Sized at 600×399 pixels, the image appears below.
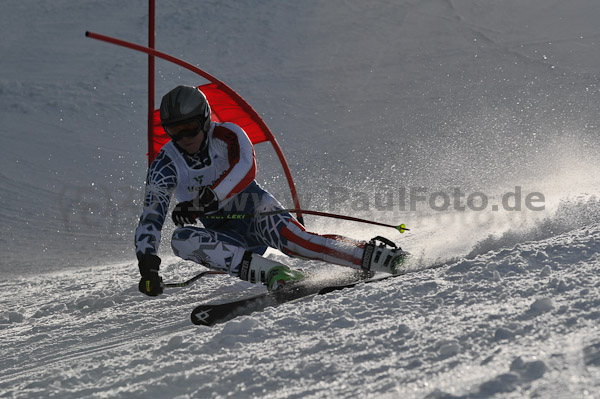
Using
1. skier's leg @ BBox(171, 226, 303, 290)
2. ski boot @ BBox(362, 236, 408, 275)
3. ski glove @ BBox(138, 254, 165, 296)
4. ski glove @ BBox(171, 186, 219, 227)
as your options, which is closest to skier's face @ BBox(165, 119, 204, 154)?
ski glove @ BBox(171, 186, 219, 227)

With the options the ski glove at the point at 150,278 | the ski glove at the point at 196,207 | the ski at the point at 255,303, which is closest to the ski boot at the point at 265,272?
the ski at the point at 255,303

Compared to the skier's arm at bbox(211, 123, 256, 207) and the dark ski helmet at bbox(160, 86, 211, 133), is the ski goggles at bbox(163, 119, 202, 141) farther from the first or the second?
the skier's arm at bbox(211, 123, 256, 207)

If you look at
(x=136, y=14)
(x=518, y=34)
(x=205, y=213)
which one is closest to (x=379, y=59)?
(x=518, y=34)

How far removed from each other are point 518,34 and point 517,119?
13.5ft

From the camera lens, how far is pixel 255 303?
3.36 metres

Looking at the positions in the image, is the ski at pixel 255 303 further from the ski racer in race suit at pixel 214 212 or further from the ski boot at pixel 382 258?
the ski boot at pixel 382 258

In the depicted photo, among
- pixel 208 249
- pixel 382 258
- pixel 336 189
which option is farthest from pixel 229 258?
pixel 336 189

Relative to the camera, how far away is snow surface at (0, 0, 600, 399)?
7.38 ft

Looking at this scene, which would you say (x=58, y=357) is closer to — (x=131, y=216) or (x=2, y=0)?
(x=131, y=216)

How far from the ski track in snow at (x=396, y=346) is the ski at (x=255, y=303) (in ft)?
0.83

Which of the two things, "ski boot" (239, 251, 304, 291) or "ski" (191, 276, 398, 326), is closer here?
"ski" (191, 276, 398, 326)

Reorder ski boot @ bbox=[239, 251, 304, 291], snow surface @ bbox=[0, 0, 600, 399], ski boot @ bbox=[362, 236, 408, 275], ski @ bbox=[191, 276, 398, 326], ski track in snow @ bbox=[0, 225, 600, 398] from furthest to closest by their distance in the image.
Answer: ski boot @ bbox=[362, 236, 408, 275] < ski boot @ bbox=[239, 251, 304, 291] < ski @ bbox=[191, 276, 398, 326] < snow surface @ bbox=[0, 0, 600, 399] < ski track in snow @ bbox=[0, 225, 600, 398]

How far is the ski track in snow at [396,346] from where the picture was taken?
1979 mm

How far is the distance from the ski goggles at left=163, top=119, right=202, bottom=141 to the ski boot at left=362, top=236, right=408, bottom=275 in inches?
47.1
